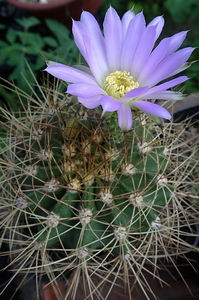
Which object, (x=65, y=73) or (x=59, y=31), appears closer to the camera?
(x=65, y=73)

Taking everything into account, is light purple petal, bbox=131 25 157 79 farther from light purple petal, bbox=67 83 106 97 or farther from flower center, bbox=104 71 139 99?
light purple petal, bbox=67 83 106 97

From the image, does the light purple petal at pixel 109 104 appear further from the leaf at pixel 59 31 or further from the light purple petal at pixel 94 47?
the leaf at pixel 59 31

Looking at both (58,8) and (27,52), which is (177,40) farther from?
(58,8)

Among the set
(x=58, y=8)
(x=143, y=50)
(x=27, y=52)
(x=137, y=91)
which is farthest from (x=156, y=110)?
(x=58, y=8)

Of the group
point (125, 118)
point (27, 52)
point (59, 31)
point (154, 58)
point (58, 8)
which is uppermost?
point (58, 8)

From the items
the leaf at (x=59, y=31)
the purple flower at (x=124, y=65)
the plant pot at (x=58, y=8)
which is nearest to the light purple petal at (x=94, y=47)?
Answer: the purple flower at (x=124, y=65)

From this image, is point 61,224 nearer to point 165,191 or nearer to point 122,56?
point 165,191

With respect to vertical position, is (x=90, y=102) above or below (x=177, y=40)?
below

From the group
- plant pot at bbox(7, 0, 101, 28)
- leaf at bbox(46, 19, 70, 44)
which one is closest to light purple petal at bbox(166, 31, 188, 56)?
leaf at bbox(46, 19, 70, 44)
